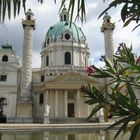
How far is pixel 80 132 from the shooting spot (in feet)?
74.2

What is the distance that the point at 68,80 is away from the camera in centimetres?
4541

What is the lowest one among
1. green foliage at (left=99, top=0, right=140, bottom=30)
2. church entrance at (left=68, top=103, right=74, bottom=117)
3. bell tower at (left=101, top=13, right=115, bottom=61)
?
church entrance at (left=68, top=103, right=74, bottom=117)

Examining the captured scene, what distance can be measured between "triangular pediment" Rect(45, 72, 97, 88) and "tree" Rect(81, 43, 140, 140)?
134 feet

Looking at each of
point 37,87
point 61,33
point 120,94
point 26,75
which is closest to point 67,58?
point 61,33

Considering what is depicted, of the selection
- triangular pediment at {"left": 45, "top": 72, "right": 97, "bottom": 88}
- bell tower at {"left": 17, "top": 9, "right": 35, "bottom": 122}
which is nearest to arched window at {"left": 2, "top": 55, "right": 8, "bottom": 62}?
bell tower at {"left": 17, "top": 9, "right": 35, "bottom": 122}

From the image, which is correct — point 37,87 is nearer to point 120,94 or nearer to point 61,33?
point 61,33

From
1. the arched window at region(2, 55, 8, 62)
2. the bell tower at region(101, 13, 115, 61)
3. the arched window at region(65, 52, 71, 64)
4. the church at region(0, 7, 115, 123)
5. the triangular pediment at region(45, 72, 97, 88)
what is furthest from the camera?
the arched window at region(65, 52, 71, 64)

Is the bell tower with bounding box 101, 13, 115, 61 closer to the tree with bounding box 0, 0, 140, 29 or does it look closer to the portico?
the portico

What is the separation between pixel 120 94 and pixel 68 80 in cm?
4261

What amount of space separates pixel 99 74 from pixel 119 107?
3.45 feet

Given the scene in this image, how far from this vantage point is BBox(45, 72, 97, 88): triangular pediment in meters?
44.9

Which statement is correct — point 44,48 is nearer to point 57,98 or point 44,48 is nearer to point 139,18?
point 57,98

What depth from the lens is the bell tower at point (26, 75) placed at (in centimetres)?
4309

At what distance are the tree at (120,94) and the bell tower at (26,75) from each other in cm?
3874
